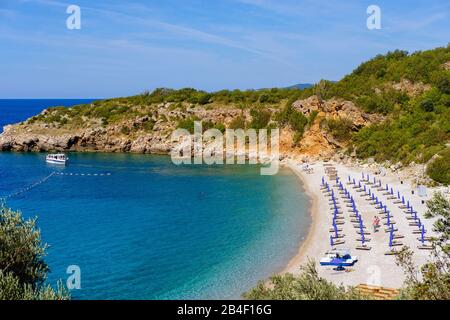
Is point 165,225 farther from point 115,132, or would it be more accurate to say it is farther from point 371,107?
point 115,132

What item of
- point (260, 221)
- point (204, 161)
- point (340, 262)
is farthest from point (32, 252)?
point (204, 161)

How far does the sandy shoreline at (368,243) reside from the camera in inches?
861

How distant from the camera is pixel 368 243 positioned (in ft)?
87.3

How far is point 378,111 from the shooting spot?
58.1m

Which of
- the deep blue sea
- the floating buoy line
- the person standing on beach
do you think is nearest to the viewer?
the deep blue sea

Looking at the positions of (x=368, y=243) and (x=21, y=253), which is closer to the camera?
(x=21, y=253)

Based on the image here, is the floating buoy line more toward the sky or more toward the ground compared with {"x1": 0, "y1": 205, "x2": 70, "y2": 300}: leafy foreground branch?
more toward the ground

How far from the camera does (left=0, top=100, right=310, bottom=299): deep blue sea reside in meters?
23.2

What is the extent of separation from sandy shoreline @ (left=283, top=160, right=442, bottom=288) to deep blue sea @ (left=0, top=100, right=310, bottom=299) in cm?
95

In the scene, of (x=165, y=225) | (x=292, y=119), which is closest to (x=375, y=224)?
(x=165, y=225)

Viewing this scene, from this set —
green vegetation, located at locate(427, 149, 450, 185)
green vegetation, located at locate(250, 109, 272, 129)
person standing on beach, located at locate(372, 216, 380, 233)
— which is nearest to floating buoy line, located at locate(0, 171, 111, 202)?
green vegetation, located at locate(250, 109, 272, 129)

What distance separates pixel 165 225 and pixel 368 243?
1417cm

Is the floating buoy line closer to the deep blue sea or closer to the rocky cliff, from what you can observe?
the deep blue sea

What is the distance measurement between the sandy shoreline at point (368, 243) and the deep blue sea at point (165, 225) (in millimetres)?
952
